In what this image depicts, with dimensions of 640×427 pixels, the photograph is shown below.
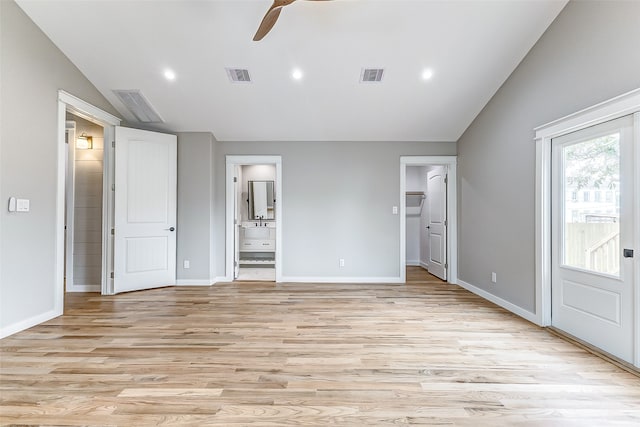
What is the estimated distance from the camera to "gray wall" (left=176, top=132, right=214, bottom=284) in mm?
4988

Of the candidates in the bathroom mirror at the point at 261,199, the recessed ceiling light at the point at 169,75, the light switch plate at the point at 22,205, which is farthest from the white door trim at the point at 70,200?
the bathroom mirror at the point at 261,199

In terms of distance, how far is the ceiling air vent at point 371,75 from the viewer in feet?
12.3

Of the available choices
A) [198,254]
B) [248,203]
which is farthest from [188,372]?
[248,203]

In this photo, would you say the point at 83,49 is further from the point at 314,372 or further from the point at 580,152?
the point at 580,152

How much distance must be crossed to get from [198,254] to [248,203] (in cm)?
211

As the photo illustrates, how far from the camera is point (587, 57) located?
269 cm

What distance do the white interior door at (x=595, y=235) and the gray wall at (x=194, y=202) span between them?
15.3 feet

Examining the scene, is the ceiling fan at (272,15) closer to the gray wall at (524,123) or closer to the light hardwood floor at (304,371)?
the gray wall at (524,123)

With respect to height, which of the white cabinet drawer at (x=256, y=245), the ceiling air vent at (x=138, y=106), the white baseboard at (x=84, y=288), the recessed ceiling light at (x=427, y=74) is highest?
the recessed ceiling light at (x=427, y=74)

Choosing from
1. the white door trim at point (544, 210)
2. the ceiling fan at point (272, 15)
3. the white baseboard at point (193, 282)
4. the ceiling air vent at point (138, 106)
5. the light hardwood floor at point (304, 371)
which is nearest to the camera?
the light hardwood floor at point (304, 371)

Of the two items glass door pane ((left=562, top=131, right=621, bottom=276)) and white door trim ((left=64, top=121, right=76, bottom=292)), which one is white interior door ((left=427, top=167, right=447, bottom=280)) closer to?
glass door pane ((left=562, top=131, right=621, bottom=276))

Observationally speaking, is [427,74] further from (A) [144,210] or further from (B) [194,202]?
(A) [144,210]

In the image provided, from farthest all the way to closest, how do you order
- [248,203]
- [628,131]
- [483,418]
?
[248,203] < [628,131] < [483,418]

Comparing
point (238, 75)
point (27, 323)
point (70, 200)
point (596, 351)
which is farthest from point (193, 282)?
point (596, 351)
